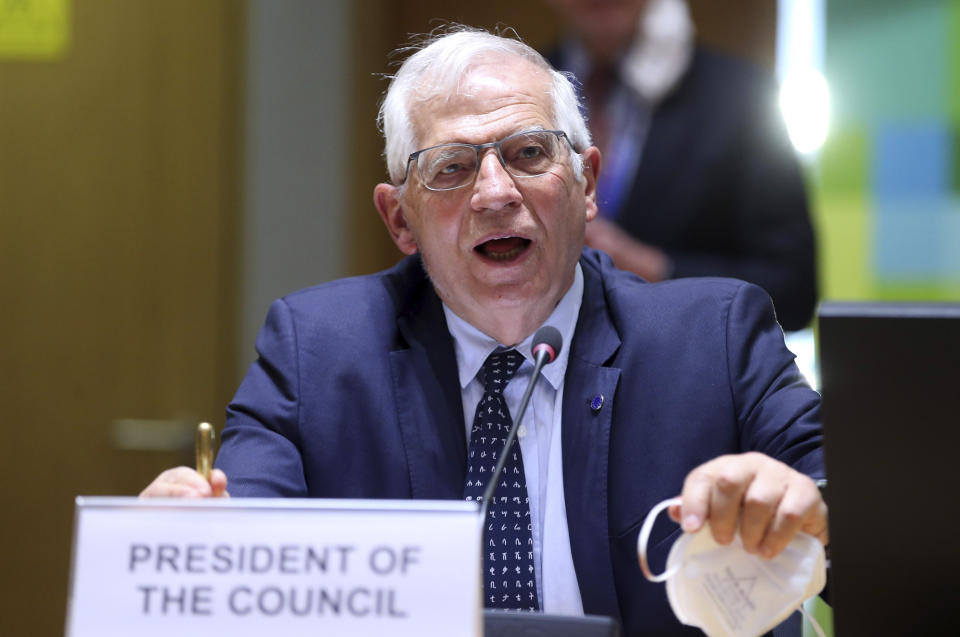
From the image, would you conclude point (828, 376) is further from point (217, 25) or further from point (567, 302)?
point (217, 25)

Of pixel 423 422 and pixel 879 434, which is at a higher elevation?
pixel 879 434

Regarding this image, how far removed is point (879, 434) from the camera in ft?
3.27

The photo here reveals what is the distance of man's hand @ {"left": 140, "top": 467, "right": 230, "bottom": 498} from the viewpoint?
51.4 inches

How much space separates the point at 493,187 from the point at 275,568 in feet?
2.70

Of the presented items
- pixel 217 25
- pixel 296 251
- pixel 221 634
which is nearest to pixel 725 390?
pixel 221 634

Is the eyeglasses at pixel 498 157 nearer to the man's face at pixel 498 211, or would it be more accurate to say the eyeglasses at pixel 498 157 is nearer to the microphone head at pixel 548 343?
the man's face at pixel 498 211

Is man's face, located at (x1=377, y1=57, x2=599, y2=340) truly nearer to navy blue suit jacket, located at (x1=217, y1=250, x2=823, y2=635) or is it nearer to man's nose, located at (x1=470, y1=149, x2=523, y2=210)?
man's nose, located at (x1=470, y1=149, x2=523, y2=210)

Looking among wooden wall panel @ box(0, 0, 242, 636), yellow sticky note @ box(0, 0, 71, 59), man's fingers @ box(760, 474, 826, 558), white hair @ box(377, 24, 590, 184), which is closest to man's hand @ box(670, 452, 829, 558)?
man's fingers @ box(760, 474, 826, 558)

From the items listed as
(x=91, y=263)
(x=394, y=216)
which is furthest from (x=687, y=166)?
(x=91, y=263)

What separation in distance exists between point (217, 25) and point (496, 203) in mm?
1858

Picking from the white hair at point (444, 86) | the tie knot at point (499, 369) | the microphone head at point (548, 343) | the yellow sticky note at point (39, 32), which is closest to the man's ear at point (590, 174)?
the white hair at point (444, 86)

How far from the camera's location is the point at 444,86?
71.7 inches

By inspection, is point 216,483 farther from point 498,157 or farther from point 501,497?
point 498,157

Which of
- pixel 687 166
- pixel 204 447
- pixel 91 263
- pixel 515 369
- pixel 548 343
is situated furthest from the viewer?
pixel 91 263
